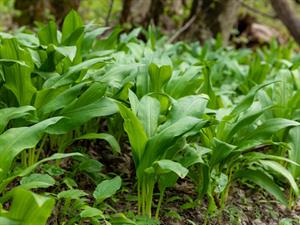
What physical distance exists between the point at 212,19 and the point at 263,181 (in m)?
4.97

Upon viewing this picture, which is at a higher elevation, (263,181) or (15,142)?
(15,142)

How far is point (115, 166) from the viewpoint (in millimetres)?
2961

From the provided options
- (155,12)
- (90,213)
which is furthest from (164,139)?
(155,12)

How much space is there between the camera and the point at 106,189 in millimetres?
2268

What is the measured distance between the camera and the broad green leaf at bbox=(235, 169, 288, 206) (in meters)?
2.68

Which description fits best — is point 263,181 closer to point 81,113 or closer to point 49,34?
point 81,113

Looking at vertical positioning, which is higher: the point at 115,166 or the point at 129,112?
the point at 129,112

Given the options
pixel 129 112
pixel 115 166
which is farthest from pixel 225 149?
pixel 115 166

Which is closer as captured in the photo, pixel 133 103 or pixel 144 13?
pixel 133 103

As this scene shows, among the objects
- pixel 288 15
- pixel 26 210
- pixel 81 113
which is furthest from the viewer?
pixel 288 15

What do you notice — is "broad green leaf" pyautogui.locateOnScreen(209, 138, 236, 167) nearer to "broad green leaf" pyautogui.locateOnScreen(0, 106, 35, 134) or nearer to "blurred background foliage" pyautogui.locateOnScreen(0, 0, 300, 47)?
"broad green leaf" pyautogui.locateOnScreen(0, 106, 35, 134)

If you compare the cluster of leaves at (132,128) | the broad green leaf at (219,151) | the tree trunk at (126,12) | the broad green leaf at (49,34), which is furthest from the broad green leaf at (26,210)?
the tree trunk at (126,12)

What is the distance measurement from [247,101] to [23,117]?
126cm

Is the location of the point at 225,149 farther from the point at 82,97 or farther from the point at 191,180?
the point at 82,97
